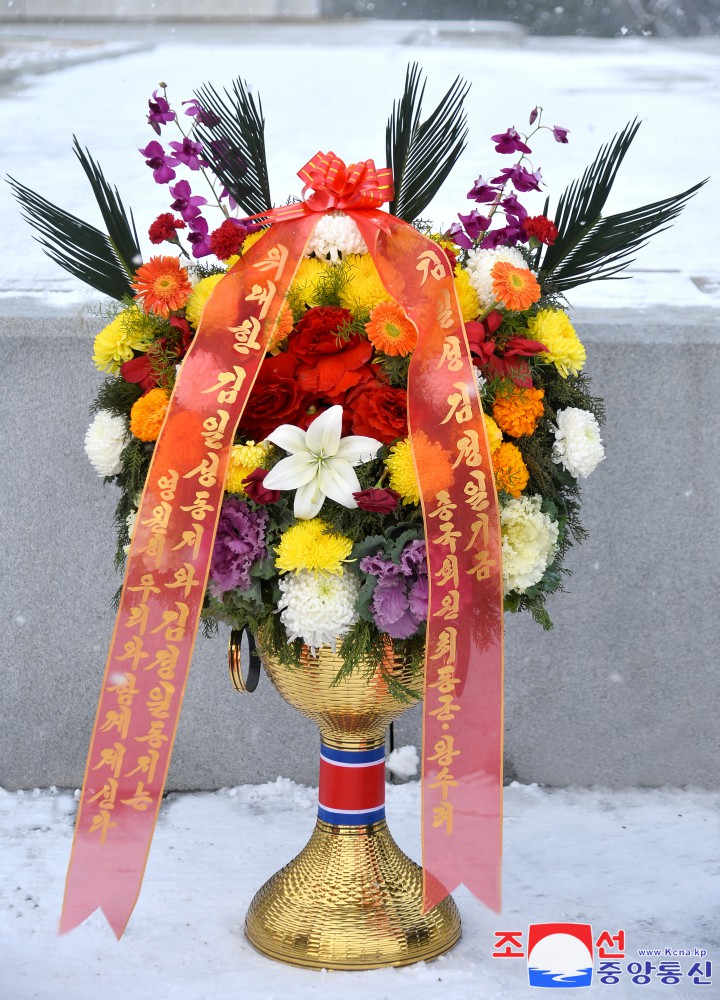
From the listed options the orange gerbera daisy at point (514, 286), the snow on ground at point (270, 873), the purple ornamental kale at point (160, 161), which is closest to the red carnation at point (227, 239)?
the purple ornamental kale at point (160, 161)

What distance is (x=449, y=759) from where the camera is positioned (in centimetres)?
139

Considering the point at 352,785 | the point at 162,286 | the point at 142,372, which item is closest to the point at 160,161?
the point at 162,286

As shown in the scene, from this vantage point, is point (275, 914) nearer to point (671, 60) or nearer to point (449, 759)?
point (449, 759)

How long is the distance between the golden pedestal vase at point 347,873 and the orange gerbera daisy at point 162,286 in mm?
473

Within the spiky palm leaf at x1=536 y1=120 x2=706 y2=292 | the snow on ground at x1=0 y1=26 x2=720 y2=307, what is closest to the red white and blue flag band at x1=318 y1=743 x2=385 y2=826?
the spiky palm leaf at x1=536 y1=120 x2=706 y2=292

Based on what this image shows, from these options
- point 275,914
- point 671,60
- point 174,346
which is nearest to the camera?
point 174,346

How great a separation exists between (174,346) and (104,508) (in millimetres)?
787

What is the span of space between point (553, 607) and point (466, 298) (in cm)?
91

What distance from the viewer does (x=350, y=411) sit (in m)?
1.39

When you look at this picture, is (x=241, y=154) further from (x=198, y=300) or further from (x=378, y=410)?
(x=378, y=410)

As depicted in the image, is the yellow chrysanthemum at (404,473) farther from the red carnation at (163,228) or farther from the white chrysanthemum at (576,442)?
the red carnation at (163,228)

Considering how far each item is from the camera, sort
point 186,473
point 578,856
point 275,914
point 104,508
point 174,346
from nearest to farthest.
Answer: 1. point 186,473
2. point 174,346
3. point 275,914
4. point 578,856
5. point 104,508

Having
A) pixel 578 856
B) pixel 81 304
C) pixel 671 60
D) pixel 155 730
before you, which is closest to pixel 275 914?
pixel 155 730

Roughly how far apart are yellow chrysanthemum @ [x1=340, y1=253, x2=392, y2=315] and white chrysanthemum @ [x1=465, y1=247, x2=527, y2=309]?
0.43ft
